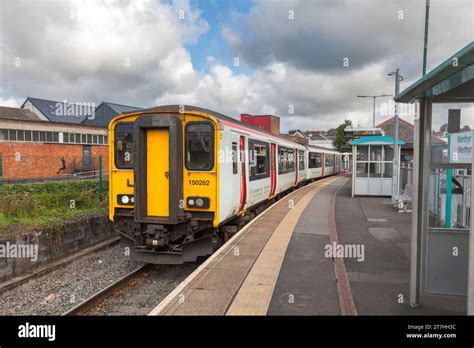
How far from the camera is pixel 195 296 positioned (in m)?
5.31

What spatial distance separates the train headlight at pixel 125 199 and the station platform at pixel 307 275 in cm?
212

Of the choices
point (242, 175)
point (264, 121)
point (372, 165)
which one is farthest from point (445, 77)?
point (264, 121)

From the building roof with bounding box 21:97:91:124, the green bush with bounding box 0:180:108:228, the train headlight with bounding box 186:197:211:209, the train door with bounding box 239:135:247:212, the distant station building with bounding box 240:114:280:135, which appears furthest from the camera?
the building roof with bounding box 21:97:91:124

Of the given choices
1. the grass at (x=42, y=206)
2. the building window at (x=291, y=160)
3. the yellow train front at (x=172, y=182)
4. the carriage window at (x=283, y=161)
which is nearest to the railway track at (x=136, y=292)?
the yellow train front at (x=172, y=182)

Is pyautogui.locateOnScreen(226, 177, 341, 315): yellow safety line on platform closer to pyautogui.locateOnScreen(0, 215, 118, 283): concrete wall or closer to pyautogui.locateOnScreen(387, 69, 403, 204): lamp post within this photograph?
pyautogui.locateOnScreen(0, 215, 118, 283): concrete wall

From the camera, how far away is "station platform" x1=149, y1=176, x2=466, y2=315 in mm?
5023

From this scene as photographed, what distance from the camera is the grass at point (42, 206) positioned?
945 cm

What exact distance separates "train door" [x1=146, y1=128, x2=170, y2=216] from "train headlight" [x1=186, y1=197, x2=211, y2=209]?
465 mm

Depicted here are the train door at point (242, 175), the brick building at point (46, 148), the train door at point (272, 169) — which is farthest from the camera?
the brick building at point (46, 148)

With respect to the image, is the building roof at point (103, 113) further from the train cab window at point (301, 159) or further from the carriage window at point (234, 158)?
the carriage window at point (234, 158)

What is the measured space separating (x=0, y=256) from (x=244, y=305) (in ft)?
18.9

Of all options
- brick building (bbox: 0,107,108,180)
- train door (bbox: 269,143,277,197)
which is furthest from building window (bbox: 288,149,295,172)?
brick building (bbox: 0,107,108,180)

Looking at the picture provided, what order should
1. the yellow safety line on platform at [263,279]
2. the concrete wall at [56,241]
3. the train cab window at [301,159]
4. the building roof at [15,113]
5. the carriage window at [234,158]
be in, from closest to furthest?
the yellow safety line on platform at [263,279] → the concrete wall at [56,241] → the carriage window at [234,158] → the train cab window at [301,159] → the building roof at [15,113]

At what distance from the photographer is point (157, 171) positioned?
24.8ft
